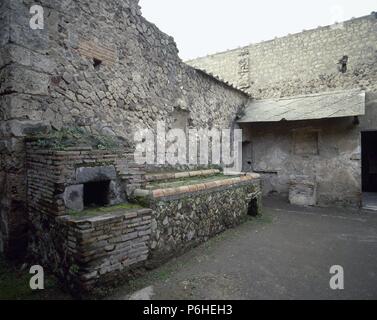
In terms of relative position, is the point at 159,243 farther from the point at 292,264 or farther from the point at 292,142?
the point at 292,142

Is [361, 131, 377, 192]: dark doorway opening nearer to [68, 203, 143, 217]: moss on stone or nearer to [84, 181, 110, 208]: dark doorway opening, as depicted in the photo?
[68, 203, 143, 217]: moss on stone

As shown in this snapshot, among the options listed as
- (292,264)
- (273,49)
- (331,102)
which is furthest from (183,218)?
(273,49)

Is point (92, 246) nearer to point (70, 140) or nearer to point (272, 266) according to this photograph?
point (70, 140)

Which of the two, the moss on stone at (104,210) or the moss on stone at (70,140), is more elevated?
the moss on stone at (70,140)

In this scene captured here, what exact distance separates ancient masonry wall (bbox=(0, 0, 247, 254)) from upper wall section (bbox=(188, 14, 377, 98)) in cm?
646

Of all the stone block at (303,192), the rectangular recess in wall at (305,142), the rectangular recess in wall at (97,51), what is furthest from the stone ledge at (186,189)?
the rectangular recess in wall at (305,142)

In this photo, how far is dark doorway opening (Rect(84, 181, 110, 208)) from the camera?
12.5ft

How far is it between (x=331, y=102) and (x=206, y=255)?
714 cm

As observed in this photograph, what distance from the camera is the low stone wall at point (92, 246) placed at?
293cm

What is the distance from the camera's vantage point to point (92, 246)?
2953 mm

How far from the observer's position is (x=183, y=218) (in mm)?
4391

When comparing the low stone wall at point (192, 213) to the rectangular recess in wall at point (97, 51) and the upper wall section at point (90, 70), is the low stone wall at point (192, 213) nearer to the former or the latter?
the upper wall section at point (90, 70)

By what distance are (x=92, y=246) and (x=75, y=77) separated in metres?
3.01

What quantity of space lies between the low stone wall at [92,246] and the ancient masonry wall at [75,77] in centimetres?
76
